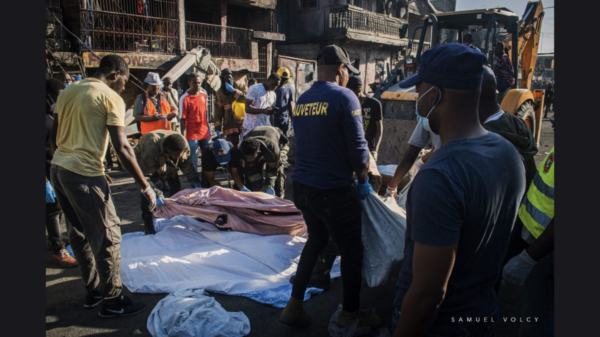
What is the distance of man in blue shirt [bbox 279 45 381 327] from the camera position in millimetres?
2463

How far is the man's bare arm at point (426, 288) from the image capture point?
1.19 meters

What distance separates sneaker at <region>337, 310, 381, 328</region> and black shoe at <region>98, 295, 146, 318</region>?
1518 millimetres

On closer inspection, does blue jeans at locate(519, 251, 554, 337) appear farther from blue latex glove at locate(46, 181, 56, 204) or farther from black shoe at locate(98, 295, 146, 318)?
blue latex glove at locate(46, 181, 56, 204)

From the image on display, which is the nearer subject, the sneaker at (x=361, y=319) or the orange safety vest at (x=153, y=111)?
the sneaker at (x=361, y=319)

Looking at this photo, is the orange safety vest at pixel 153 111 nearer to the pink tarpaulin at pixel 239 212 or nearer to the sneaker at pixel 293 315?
the pink tarpaulin at pixel 239 212

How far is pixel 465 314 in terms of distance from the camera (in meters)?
1.32

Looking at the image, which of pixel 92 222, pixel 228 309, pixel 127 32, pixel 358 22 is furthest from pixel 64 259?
pixel 358 22

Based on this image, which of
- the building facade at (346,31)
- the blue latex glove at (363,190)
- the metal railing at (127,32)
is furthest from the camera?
the building facade at (346,31)

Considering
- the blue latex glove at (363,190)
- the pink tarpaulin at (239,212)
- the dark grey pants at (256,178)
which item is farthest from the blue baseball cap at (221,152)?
the blue latex glove at (363,190)

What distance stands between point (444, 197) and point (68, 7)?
14.4m

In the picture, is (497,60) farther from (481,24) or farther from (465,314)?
(465,314)

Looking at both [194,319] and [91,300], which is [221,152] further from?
[194,319]

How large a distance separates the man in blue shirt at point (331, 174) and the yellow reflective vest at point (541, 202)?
96 centimetres

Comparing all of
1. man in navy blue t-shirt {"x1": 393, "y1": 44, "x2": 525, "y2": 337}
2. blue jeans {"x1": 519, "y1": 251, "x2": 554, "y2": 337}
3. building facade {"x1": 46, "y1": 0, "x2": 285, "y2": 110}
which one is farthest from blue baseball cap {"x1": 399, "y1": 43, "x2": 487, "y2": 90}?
building facade {"x1": 46, "y1": 0, "x2": 285, "y2": 110}
